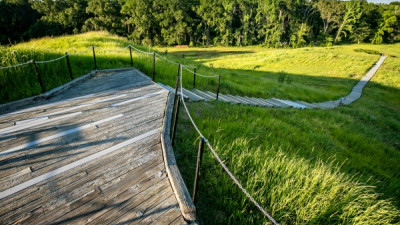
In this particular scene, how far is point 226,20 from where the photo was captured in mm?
69750

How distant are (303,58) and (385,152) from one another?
3378 centimetres

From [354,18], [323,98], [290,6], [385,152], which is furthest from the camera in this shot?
[290,6]

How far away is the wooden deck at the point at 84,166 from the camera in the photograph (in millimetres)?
2568

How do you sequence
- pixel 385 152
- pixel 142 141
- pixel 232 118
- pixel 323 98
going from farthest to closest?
1. pixel 323 98
2. pixel 385 152
3. pixel 232 118
4. pixel 142 141

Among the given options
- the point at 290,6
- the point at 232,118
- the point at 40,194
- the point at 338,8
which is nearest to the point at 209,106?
the point at 232,118

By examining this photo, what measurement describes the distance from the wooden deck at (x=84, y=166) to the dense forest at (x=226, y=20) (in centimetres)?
6242

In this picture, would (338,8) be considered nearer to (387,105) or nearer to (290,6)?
(290,6)

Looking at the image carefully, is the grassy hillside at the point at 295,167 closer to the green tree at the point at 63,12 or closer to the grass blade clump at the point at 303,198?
the grass blade clump at the point at 303,198

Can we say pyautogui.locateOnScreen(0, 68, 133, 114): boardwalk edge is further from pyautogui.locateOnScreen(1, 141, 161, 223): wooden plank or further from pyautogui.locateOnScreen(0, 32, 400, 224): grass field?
pyautogui.locateOnScreen(1, 141, 161, 223): wooden plank

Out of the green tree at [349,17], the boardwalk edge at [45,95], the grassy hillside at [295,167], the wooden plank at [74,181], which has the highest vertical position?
the green tree at [349,17]

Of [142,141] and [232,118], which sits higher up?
[142,141]

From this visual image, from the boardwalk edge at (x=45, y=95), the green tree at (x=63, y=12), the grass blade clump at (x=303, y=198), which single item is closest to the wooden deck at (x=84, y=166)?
the boardwalk edge at (x=45, y=95)

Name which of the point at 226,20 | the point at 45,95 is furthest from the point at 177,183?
the point at 226,20

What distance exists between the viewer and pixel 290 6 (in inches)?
2608
